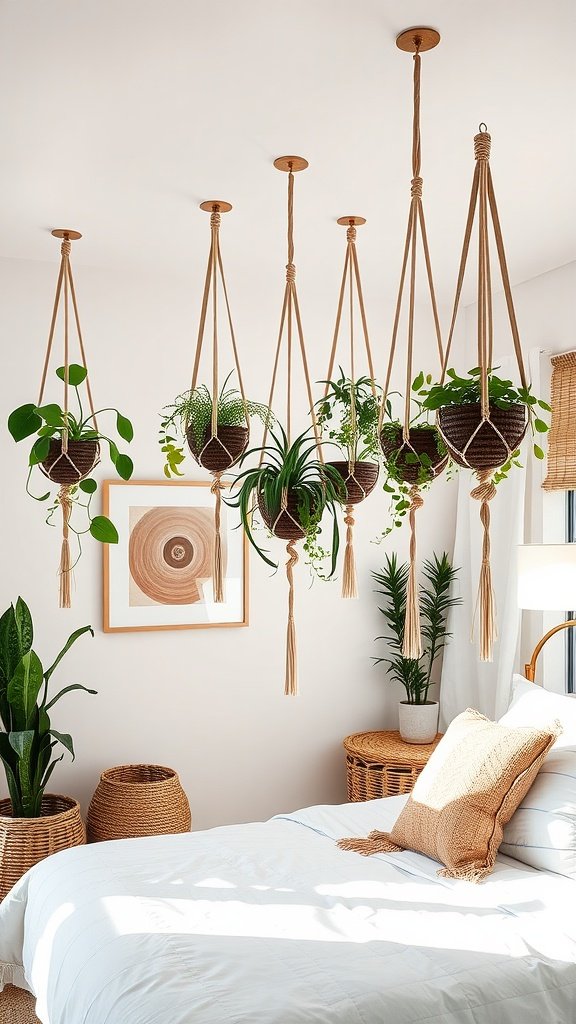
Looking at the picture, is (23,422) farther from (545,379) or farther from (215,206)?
(545,379)

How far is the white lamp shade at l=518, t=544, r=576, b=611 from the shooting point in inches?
129

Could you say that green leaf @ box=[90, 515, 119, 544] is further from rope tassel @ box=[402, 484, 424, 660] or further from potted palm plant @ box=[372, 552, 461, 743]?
potted palm plant @ box=[372, 552, 461, 743]

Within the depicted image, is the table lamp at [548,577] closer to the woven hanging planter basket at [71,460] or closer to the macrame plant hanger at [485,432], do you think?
the macrame plant hanger at [485,432]

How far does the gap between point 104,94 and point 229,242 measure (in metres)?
1.28

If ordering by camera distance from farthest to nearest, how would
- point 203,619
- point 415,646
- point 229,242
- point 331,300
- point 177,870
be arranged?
point 331,300 → point 203,619 → point 229,242 → point 177,870 → point 415,646

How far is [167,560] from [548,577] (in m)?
1.66

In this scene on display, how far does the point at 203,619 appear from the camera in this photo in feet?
13.4

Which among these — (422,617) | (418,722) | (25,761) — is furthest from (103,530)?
(422,617)

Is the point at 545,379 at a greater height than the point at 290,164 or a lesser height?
lesser

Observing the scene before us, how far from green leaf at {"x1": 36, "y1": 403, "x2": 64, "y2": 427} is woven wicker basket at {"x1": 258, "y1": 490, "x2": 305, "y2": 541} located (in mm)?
820

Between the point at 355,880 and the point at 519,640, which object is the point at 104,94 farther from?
the point at 519,640

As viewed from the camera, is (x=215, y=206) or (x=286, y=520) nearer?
(x=286, y=520)

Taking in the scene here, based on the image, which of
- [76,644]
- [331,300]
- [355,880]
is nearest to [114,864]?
[355,880]

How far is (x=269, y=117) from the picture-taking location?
2496mm
